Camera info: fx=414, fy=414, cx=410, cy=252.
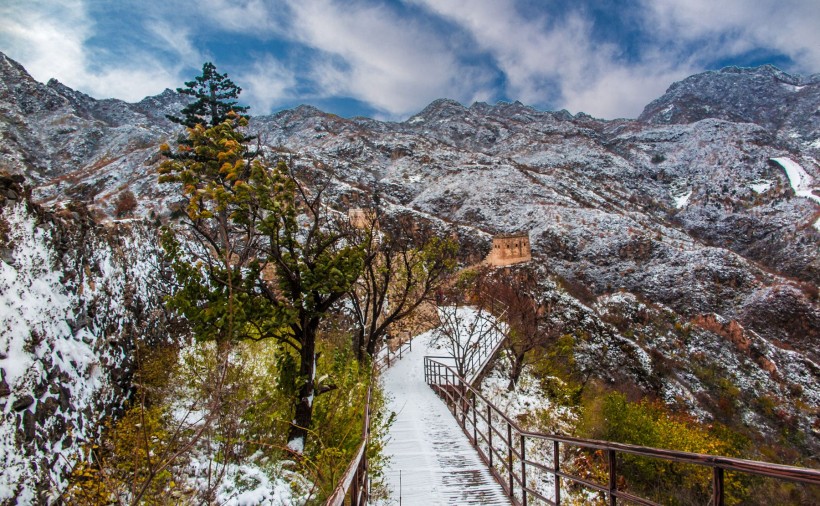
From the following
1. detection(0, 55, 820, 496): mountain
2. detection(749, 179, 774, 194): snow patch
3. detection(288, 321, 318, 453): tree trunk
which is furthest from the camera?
detection(749, 179, 774, 194): snow patch

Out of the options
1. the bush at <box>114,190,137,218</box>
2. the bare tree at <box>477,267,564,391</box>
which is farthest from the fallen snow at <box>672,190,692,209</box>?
the bush at <box>114,190,137,218</box>

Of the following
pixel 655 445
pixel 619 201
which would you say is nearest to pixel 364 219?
pixel 655 445

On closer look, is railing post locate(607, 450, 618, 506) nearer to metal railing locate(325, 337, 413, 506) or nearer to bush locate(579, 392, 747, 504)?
metal railing locate(325, 337, 413, 506)

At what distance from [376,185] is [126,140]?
132 ft

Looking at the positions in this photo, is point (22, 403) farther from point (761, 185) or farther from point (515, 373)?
point (761, 185)

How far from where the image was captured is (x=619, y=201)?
64938 mm

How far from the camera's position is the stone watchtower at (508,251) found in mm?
39750

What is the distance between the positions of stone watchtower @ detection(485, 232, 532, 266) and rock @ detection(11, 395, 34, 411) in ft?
121

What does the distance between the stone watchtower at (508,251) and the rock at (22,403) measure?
1451 inches

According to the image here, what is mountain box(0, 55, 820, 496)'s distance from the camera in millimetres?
28109

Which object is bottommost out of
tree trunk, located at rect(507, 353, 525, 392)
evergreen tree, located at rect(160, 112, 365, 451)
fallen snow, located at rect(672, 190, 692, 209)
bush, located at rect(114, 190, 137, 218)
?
tree trunk, located at rect(507, 353, 525, 392)

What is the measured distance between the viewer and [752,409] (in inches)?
987

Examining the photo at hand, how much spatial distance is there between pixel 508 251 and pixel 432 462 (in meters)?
35.5

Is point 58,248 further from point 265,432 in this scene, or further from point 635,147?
point 635,147
